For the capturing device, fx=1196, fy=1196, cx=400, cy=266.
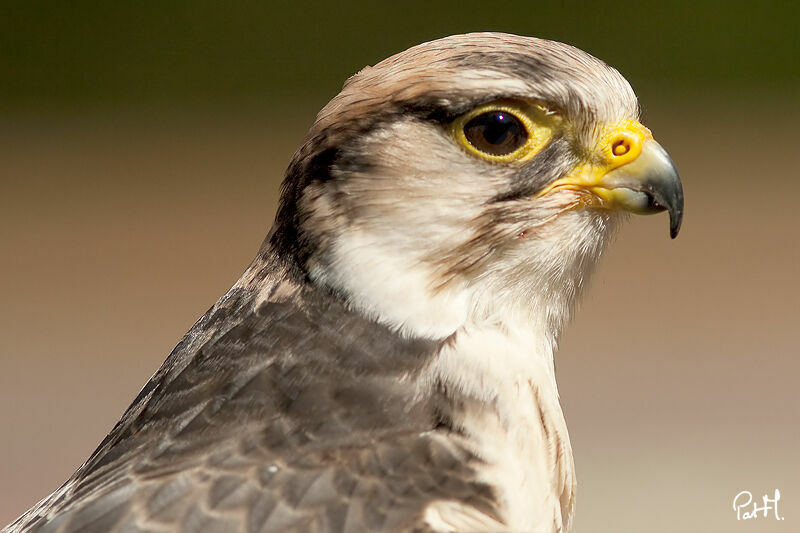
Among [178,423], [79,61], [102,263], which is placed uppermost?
[79,61]

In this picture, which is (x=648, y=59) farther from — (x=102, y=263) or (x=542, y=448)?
(x=542, y=448)

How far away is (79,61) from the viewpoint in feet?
24.4

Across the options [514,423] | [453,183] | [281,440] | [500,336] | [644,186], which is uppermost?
[644,186]

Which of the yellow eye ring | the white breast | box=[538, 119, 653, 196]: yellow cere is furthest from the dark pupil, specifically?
the white breast

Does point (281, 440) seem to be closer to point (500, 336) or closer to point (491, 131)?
point (500, 336)

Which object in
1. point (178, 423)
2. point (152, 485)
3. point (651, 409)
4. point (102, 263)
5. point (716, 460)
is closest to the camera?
point (152, 485)

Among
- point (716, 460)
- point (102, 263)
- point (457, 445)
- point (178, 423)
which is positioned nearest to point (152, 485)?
point (178, 423)

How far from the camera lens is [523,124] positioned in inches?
82.8

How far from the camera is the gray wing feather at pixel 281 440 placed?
1.82 meters

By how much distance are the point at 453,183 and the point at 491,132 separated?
11 centimetres

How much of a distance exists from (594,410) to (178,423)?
→ 4.19 m
